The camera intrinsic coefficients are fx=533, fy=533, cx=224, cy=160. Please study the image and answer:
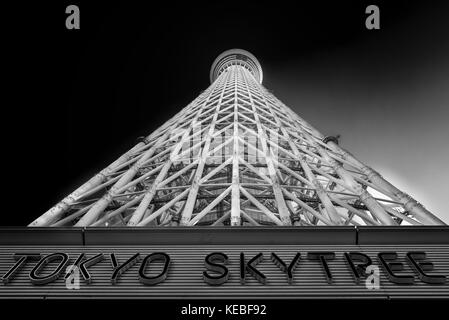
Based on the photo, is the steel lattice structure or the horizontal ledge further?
the steel lattice structure

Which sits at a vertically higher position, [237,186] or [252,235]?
[237,186]

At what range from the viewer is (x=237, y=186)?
2031 centimetres

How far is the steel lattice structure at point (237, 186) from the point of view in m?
19.1

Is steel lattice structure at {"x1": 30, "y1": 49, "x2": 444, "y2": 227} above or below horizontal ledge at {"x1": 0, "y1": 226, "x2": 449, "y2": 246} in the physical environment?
above

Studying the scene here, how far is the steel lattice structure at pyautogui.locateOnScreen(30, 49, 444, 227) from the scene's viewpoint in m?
19.1

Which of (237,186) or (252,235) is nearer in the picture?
(252,235)

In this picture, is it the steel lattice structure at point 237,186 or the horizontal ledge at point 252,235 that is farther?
the steel lattice structure at point 237,186

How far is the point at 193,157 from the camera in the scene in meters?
26.4
